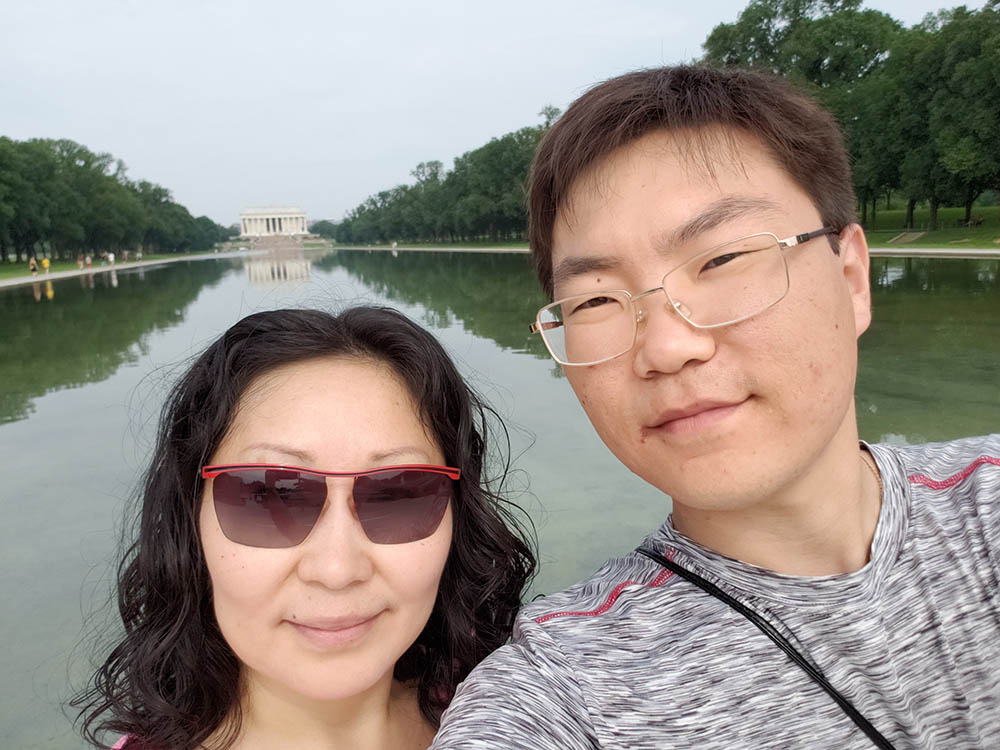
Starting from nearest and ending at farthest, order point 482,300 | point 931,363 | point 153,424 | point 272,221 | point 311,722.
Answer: point 311,722 → point 153,424 → point 931,363 → point 482,300 → point 272,221

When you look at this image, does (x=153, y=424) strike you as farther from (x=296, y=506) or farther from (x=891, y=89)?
(x=891, y=89)

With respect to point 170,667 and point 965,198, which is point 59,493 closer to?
point 170,667

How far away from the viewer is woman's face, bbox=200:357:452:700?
1.56m

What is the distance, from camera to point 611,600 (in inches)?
58.0

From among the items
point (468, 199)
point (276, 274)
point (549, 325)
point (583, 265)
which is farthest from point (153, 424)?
point (468, 199)

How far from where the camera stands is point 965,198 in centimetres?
3247

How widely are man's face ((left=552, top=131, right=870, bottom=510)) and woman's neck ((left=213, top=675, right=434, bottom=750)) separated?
1010 millimetres

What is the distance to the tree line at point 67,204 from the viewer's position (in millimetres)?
46312

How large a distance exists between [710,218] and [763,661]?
→ 2.91 ft

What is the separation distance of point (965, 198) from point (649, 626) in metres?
39.0

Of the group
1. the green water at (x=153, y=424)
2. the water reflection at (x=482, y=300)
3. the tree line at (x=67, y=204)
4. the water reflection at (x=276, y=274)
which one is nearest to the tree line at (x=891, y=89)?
the water reflection at (x=482, y=300)

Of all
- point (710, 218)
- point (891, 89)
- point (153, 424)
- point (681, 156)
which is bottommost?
point (153, 424)

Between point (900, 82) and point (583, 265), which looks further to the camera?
point (900, 82)

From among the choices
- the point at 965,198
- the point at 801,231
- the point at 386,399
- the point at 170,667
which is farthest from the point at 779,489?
the point at 965,198
